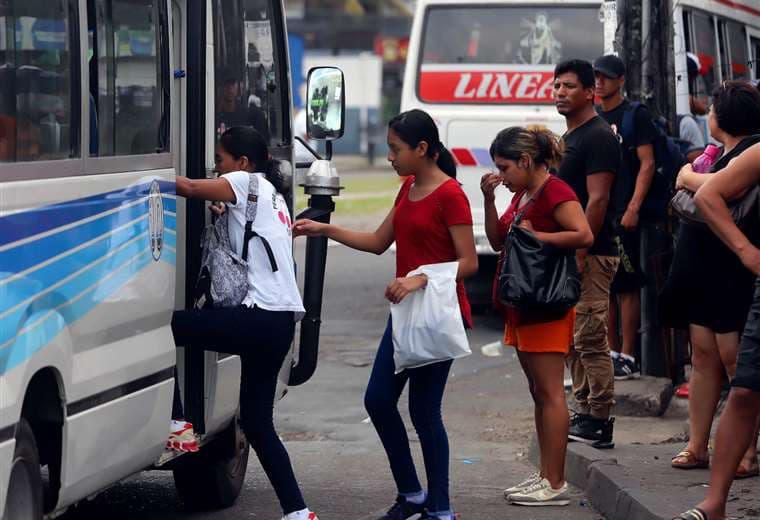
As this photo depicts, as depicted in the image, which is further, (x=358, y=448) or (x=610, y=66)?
(x=610, y=66)

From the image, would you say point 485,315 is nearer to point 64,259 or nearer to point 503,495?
point 503,495

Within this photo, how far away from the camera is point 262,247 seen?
231 inches

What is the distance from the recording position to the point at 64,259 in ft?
15.3

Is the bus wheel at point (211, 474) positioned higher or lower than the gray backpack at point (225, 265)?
lower

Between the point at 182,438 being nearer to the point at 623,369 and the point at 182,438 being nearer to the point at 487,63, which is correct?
the point at 623,369

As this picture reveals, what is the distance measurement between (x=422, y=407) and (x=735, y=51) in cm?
642

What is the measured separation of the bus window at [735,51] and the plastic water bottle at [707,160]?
3.87m

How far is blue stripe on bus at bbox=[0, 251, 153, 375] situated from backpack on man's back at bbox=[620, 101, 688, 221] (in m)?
4.43

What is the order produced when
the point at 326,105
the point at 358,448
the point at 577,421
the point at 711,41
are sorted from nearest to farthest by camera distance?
the point at 326,105 → the point at 577,421 → the point at 358,448 → the point at 711,41

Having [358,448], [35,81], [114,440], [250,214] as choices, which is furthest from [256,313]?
[358,448]

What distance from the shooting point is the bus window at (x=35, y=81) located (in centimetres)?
443

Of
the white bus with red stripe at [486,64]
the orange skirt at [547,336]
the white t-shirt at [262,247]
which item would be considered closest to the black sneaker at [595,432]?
the orange skirt at [547,336]

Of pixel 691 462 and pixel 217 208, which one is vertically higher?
pixel 217 208

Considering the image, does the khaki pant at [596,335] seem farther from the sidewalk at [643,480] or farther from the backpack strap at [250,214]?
the backpack strap at [250,214]
